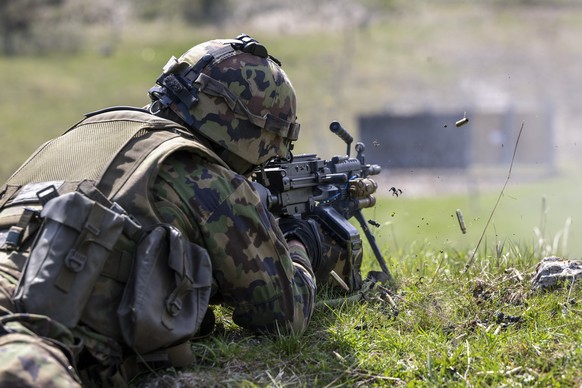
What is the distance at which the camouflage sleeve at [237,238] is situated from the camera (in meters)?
4.30

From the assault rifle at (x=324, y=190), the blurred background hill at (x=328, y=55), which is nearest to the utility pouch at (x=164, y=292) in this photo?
the assault rifle at (x=324, y=190)

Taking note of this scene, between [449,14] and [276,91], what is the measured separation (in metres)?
39.7

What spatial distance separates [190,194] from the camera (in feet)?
14.1

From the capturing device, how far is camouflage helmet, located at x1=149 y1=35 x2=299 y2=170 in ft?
15.4

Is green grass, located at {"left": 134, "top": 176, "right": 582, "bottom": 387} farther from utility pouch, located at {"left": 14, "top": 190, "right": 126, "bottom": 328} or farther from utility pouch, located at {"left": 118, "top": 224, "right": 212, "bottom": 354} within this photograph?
utility pouch, located at {"left": 14, "top": 190, "right": 126, "bottom": 328}

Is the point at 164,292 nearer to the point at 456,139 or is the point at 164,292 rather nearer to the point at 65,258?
the point at 65,258

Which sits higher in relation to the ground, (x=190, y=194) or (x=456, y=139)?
(x=190, y=194)

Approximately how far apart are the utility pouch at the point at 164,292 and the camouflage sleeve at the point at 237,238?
177 mm

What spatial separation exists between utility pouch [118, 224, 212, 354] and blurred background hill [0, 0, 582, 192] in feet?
75.9

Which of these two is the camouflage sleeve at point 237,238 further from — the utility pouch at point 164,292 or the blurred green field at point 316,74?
the blurred green field at point 316,74

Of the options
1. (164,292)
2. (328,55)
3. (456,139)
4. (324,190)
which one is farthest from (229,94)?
(328,55)

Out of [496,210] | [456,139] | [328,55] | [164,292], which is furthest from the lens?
[328,55]

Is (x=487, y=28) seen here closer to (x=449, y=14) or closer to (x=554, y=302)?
(x=449, y=14)

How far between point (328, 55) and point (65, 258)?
34600mm
